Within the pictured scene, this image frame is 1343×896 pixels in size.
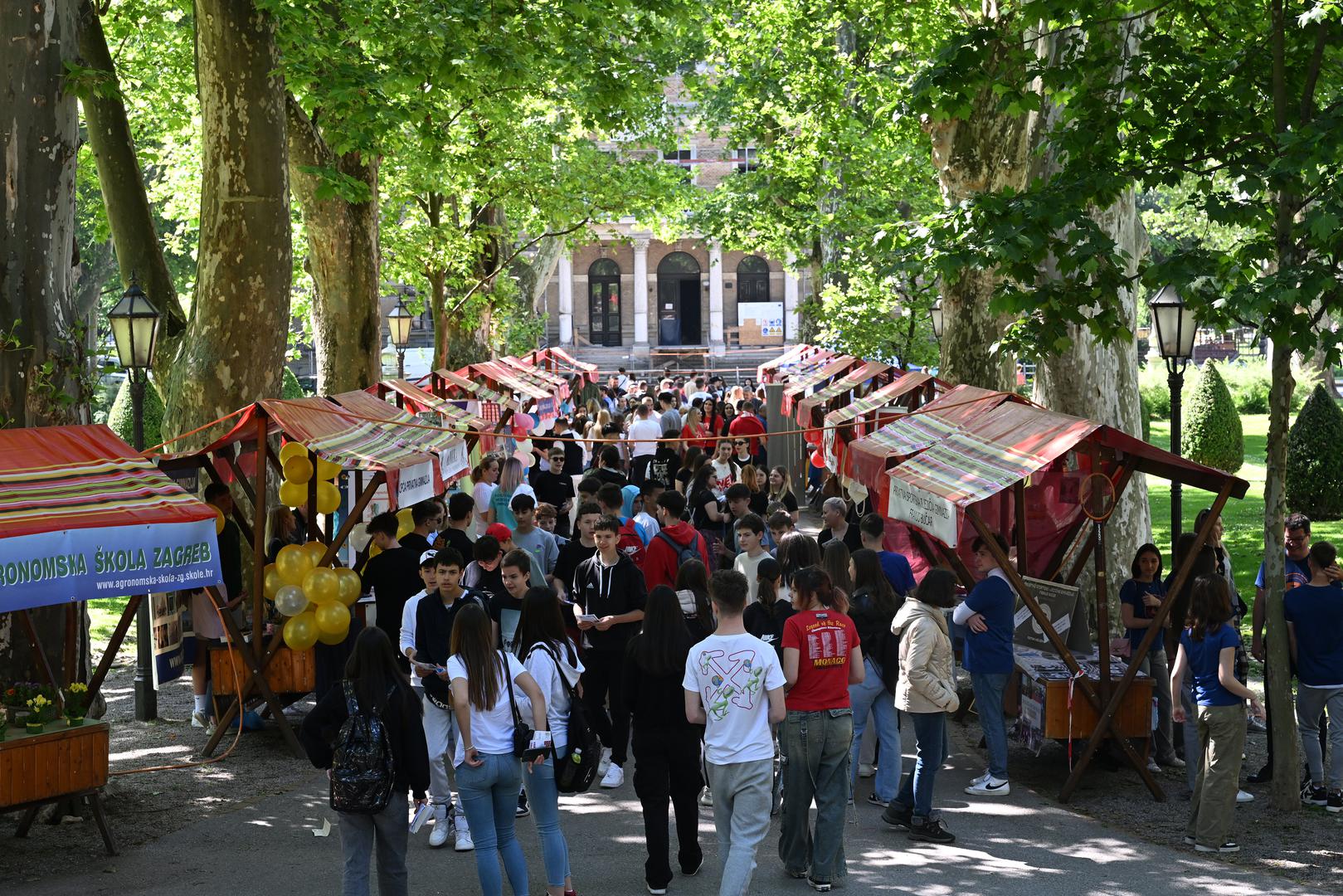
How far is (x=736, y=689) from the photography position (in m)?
6.89

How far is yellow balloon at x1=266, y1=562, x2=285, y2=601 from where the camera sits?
1072 cm

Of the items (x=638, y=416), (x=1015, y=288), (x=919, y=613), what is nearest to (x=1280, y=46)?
(x=1015, y=288)

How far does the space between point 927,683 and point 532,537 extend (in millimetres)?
4354

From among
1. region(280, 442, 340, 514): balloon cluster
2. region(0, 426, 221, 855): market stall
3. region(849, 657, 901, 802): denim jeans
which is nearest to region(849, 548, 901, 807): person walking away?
region(849, 657, 901, 802): denim jeans

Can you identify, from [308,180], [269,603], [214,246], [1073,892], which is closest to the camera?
[1073,892]

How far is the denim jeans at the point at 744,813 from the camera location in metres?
6.92

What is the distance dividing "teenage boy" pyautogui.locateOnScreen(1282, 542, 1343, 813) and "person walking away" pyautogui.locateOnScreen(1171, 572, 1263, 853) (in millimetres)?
1126

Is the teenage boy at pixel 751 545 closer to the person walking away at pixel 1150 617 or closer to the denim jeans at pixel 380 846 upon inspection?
the person walking away at pixel 1150 617

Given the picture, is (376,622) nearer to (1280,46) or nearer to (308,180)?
(1280,46)

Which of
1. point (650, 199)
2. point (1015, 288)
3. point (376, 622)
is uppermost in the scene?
point (650, 199)

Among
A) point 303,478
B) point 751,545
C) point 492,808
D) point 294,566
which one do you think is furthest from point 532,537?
point 492,808

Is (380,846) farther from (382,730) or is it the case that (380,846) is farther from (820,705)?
(820,705)

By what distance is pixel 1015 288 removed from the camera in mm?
9984

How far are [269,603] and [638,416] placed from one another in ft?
36.6
